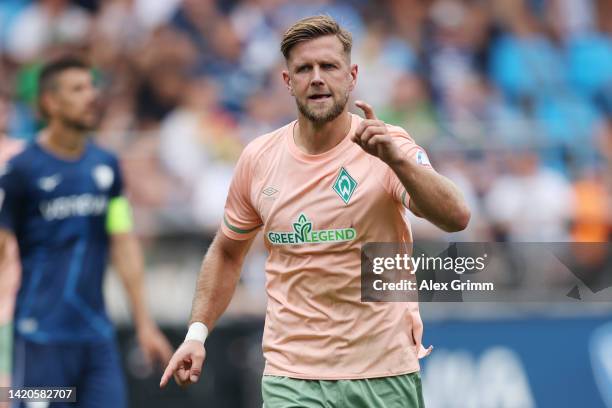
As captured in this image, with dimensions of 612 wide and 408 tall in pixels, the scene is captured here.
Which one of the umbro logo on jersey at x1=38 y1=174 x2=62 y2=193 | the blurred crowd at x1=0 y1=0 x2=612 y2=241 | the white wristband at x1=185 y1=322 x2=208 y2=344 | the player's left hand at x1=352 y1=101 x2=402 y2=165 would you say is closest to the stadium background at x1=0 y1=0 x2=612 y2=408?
the blurred crowd at x1=0 y1=0 x2=612 y2=241

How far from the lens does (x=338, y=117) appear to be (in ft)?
18.1

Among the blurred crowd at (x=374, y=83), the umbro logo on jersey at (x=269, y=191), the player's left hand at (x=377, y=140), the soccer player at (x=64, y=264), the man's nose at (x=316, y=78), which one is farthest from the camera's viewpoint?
the blurred crowd at (x=374, y=83)

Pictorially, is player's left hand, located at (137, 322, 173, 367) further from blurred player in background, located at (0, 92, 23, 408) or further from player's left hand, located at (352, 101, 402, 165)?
player's left hand, located at (352, 101, 402, 165)

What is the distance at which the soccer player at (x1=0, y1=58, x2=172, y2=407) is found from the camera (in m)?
7.78

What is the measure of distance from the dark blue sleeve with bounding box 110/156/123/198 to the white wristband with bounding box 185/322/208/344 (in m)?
2.66

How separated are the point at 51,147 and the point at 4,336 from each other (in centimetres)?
153

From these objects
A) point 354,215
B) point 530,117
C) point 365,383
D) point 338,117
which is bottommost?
point 365,383

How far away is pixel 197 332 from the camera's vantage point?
225 inches

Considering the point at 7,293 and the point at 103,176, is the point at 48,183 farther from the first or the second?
the point at 7,293

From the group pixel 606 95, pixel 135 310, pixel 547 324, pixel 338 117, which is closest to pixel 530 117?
pixel 606 95

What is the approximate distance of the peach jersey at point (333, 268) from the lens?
533cm

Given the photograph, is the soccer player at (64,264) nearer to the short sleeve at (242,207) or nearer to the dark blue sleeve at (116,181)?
the dark blue sleeve at (116,181)

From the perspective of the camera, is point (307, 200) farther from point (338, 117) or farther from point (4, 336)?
point (4, 336)

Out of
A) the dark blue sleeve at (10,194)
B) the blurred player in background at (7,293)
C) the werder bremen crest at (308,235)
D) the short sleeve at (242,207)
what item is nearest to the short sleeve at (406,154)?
the werder bremen crest at (308,235)
